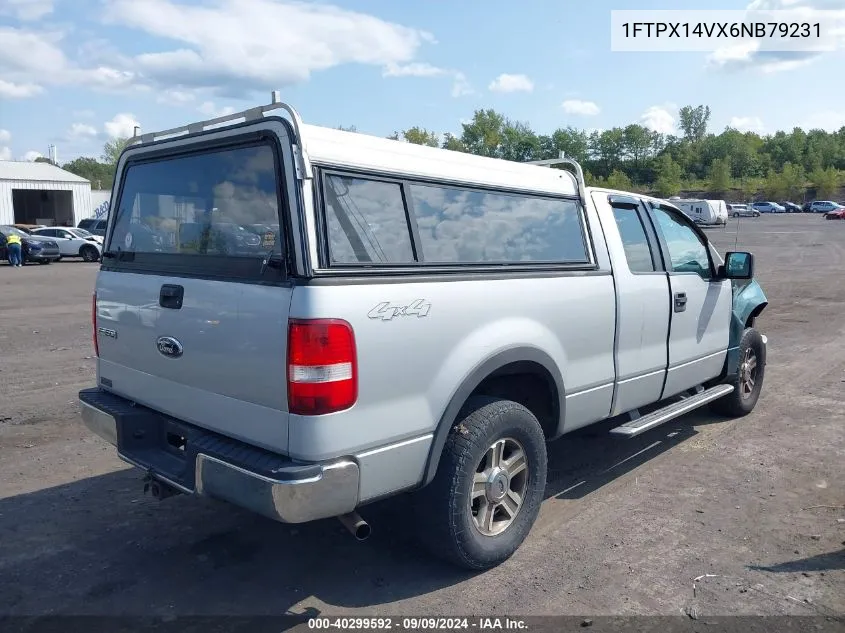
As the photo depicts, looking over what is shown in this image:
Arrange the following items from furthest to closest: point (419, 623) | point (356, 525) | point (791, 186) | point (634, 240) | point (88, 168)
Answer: point (88, 168) → point (791, 186) → point (634, 240) → point (419, 623) → point (356, 525)

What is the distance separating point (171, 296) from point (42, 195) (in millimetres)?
60699

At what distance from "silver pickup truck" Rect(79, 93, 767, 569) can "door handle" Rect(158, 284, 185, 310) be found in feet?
0.05

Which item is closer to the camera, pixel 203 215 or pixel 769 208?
pixel 203 215

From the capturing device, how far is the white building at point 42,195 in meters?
48.4

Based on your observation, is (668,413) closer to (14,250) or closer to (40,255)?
(14,250)

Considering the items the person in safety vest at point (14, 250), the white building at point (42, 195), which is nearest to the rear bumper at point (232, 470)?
the person in safety vest at point (14, 250)

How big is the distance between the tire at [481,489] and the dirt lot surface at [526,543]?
0.54 feet

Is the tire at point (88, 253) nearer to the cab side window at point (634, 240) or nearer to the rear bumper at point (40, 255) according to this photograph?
the rear bumper at point (40, 255)

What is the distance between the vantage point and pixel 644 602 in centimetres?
346

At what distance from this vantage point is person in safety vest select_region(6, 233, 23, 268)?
89.1 feet

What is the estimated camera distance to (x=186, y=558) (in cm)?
389

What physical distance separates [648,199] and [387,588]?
3493 mm

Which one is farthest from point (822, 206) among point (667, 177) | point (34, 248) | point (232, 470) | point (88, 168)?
point (88, 168)

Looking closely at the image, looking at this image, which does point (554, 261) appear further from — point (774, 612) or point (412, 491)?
point (774, 612)
